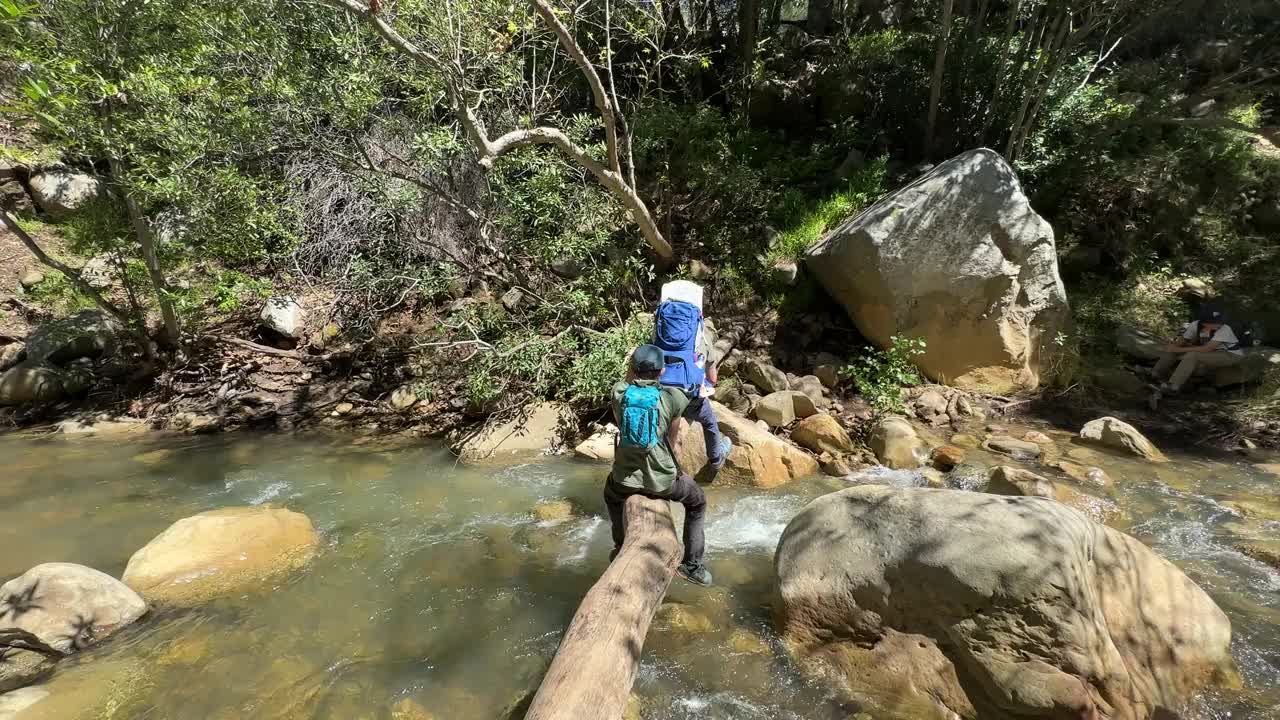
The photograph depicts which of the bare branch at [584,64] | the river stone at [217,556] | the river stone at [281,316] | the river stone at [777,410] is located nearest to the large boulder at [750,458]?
the river stone at [777,410]

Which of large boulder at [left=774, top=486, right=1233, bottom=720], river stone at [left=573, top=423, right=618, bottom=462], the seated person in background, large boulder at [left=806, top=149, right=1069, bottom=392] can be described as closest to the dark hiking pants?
large boulder at [left=774, top=486, right=1233, bottom=720]

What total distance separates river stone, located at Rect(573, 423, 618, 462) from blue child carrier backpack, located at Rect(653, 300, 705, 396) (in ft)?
6.79

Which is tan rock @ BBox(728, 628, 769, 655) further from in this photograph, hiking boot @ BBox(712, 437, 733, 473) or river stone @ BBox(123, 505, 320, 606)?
river stone @ BBox(123, 505, 320, 606)

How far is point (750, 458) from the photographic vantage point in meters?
5.37

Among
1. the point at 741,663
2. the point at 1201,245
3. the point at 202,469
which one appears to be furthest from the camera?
the point at 1201,245

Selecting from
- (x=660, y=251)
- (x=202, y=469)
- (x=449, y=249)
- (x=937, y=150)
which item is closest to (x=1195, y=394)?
(x=937, y=150)

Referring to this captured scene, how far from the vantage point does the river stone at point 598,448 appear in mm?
6195

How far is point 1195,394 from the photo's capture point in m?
6.78

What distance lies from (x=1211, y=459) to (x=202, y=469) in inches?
406

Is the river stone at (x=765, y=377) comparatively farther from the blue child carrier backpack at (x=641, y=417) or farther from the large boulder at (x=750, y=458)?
the blue child carrier backpack at (x=641, y=417)

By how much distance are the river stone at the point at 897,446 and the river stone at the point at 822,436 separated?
28 cm

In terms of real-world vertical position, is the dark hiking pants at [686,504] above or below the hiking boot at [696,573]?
above

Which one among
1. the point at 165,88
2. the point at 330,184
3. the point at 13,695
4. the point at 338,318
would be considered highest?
the point at 165,88

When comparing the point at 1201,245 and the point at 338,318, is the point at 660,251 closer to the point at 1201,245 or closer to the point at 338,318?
the point at 338,318
